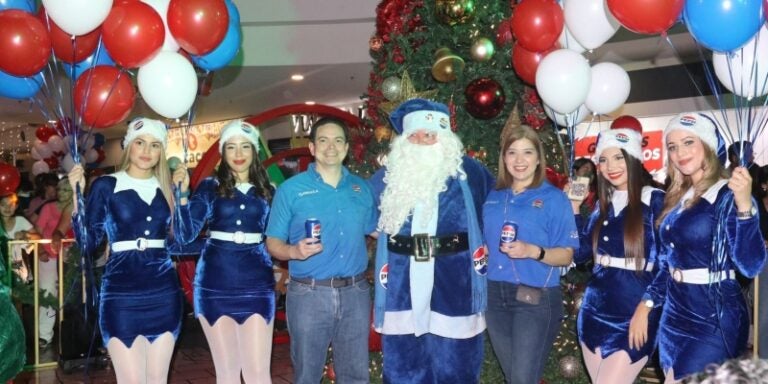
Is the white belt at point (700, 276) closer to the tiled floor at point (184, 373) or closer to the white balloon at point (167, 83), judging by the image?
the white balloon at point (167, 83)

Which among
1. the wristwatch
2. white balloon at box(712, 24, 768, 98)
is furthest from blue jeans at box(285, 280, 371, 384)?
white balloon at box(712, 24, 768, 98)

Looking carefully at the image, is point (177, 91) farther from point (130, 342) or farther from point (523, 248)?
point (523, 248)

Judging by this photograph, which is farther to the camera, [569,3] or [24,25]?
[569,3]

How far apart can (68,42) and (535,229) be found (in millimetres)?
2870

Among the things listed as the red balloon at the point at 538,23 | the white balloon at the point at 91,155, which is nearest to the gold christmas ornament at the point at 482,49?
the red balloon at the point at 538,23

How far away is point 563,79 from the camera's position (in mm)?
4277

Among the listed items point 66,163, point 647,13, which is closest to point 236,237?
point 647,13

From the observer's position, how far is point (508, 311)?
3551 millimetres

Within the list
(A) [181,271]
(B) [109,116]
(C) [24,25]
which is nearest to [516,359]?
(B) [109,116]

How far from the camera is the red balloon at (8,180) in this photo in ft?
28.6

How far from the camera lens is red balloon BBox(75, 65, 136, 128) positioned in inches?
160

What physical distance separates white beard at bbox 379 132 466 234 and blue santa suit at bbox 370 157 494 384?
2.2 inches

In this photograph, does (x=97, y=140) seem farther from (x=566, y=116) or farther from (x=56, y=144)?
(x=566, y=116)

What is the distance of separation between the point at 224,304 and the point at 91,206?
88cm
